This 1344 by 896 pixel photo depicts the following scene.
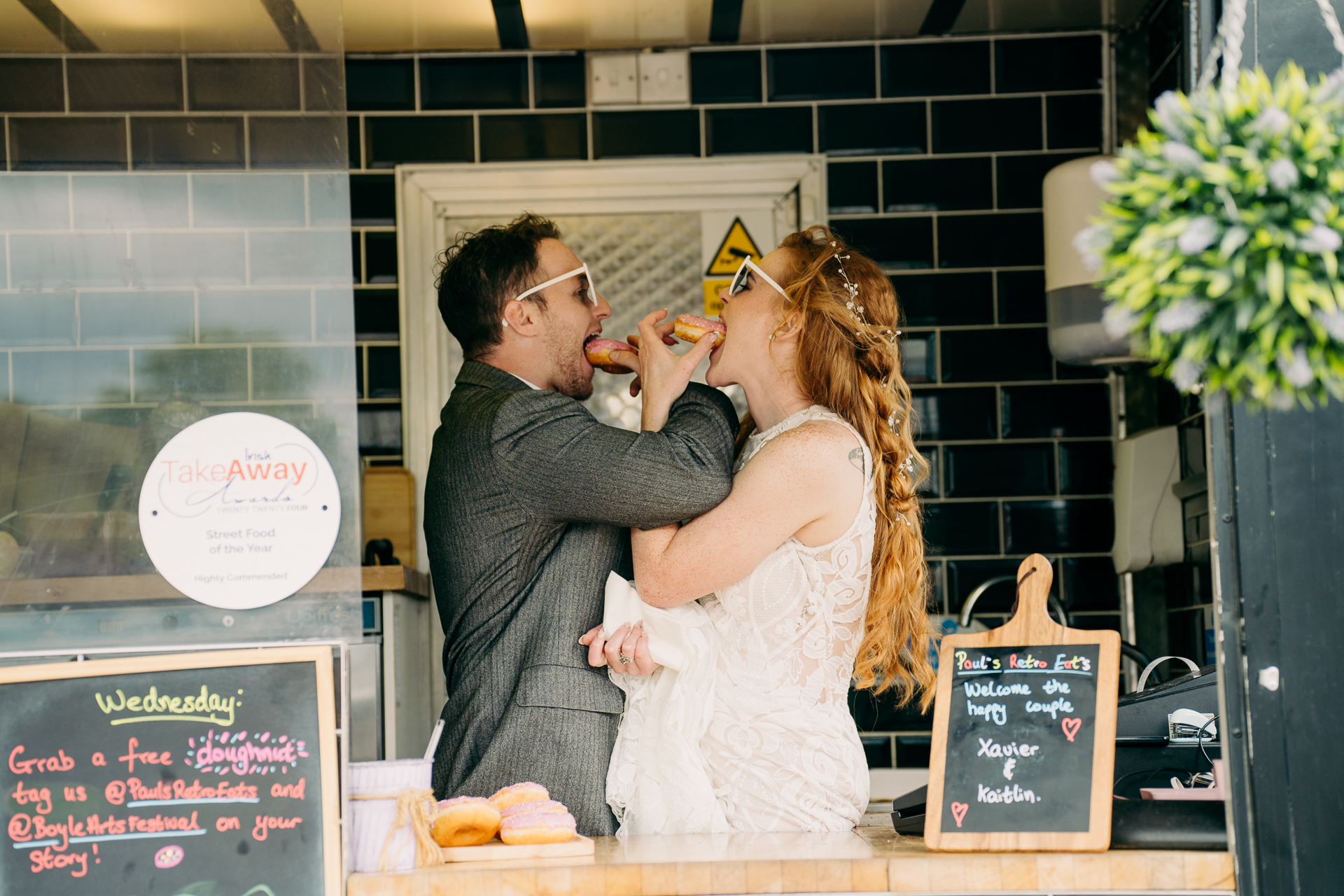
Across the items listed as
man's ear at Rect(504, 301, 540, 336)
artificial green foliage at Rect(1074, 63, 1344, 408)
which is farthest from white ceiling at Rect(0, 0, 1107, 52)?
artificial green foliage at Rect(1074, 63, 1344, 408)

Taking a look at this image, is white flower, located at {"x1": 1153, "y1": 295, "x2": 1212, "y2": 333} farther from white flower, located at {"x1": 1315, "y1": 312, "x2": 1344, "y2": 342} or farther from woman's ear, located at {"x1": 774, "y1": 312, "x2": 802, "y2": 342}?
woman's ear, located at {"x1": 774, "y1": 312, "x2": 802, "y2": 342}

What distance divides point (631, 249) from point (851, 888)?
286cm

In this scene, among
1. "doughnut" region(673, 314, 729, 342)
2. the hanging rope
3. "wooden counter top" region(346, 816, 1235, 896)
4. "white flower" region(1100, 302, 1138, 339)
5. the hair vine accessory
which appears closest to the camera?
"white flower" region(1100, 302, 1138, 339)

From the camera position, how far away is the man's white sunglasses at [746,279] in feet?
6.53

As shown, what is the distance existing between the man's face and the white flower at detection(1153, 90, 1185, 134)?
128 centimetres

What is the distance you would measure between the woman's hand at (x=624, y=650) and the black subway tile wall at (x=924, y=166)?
211 cm

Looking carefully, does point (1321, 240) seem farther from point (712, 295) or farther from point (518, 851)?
point (712, 295)

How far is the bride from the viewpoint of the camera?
5.77 feet

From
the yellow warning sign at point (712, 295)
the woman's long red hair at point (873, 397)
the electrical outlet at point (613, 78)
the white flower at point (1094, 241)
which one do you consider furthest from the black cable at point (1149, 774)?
the electrical outlet at point (613, 78)

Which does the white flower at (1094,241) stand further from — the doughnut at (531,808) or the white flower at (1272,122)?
the doughnut at (531,808)

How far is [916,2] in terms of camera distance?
3.49 meters

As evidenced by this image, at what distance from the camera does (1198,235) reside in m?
0.96

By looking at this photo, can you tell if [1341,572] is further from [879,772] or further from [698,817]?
[879,772]

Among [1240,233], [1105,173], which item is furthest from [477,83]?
[1240,233]
